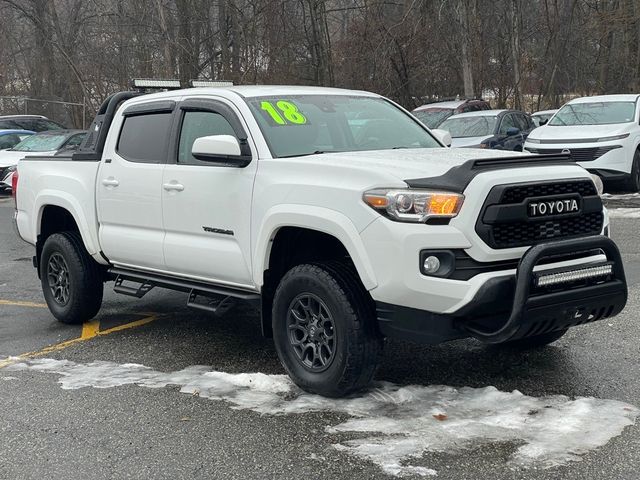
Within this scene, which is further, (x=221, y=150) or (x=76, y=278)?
(x=76, y=278)

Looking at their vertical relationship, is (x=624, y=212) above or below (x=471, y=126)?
below

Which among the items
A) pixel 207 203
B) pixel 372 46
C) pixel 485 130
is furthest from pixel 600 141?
pixel 372 46

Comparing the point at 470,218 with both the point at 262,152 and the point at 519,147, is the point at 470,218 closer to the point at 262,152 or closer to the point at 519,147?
the point at 262,152

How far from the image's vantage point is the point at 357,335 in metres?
4.86

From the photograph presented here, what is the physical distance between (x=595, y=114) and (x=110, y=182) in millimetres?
11957

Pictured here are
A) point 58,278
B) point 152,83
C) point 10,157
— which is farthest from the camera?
point 10,157

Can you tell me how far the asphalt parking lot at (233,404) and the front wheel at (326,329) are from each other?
0.18 metres

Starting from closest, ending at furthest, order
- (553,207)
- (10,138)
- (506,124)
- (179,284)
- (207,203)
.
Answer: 1. (553,207)
2. (207,203)
3. (179,284)
4. (506,124)
5. (10,138)

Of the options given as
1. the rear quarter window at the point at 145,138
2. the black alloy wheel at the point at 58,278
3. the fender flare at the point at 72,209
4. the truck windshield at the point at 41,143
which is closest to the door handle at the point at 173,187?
the rear quarter window at the point at 145,138

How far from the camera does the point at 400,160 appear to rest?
5207 mm

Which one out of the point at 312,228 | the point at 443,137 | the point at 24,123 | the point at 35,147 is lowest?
the point at 312,228

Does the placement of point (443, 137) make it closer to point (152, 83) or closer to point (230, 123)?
point (230, 123)

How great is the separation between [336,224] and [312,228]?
22 cm

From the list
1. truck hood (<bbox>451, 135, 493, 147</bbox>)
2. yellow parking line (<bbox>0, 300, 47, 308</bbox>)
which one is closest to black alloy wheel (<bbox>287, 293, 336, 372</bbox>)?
yellow parking line (<bbox>0, 300, 47, 308</bbox>)
